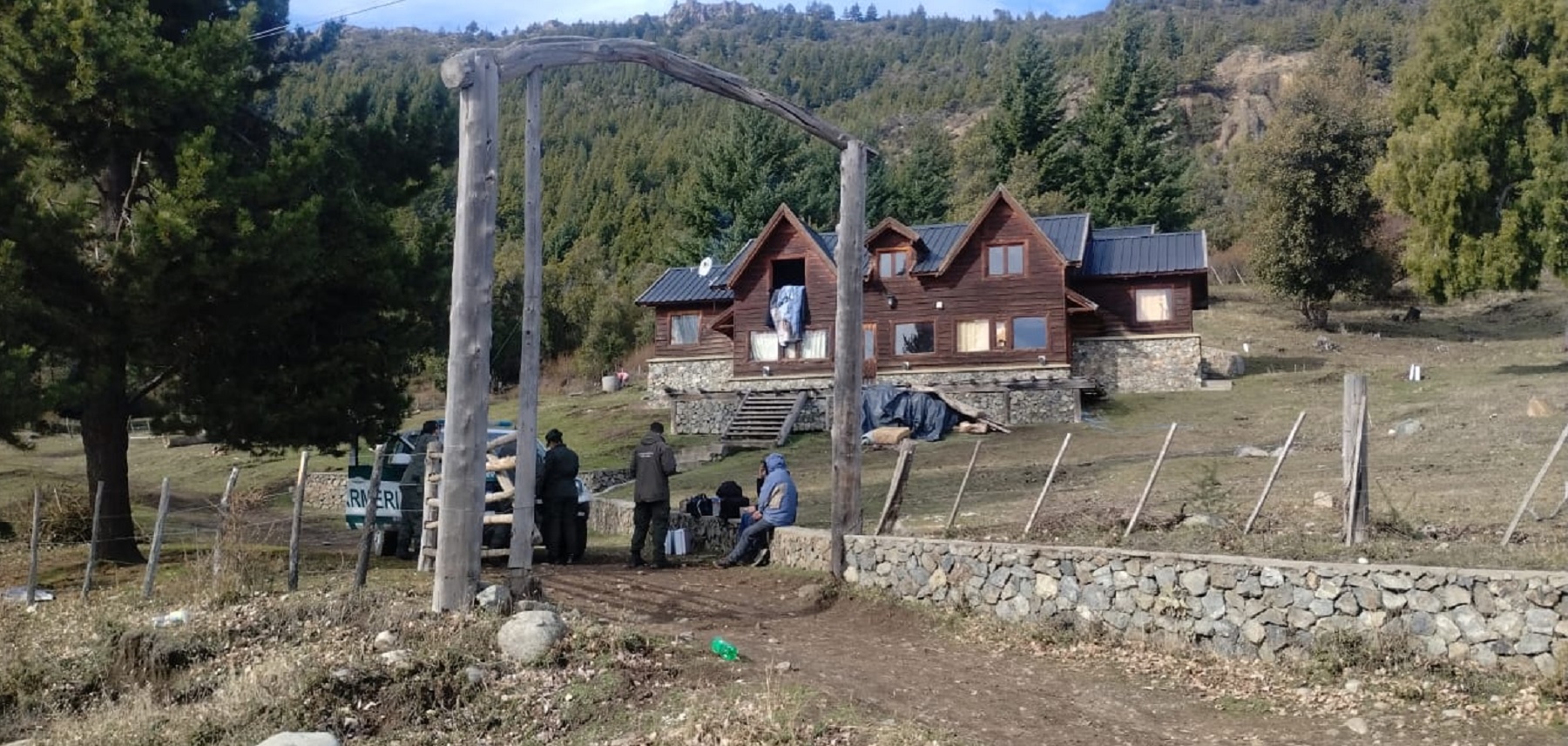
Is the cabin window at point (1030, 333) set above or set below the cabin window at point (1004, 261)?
below

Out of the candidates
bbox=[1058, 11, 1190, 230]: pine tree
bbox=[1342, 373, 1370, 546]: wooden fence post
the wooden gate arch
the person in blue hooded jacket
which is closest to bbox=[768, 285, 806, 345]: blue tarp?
bbox=[1058, 11, 1190, 230]: pine tree

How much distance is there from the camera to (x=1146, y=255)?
38281 mm

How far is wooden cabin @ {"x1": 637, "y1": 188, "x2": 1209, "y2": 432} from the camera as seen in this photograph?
36.8m

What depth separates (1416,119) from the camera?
33781mm

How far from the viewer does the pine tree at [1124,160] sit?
56531mm

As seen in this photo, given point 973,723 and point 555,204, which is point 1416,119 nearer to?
point 973,723

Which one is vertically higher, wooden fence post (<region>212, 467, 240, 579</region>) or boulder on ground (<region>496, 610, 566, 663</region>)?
wooden fence post (<region>212, 467, 240, 579</region>)

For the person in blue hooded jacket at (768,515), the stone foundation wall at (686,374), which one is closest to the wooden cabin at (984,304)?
the stone foundation wall at (686,374)

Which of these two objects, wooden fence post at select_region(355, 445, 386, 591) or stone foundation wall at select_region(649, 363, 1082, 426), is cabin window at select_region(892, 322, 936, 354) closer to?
stone foundation wall at select_region(649, 363, 1082, 426)

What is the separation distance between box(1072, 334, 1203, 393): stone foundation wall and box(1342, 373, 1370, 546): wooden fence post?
26.2 meters

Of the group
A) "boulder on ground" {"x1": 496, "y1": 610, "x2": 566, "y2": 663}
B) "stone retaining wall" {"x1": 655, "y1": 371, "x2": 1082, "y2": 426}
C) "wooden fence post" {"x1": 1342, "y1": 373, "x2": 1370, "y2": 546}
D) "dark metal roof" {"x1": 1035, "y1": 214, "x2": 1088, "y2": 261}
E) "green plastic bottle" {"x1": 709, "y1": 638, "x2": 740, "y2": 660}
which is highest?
"dark metal roof" {"x1": 1035, "y1": 214, "x2": 1088, "y2": 261}

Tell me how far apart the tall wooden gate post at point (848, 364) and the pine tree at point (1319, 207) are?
1433 inches

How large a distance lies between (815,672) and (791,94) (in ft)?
602

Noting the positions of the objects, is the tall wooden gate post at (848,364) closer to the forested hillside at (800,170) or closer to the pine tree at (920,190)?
the forested hillside at (800,170)
